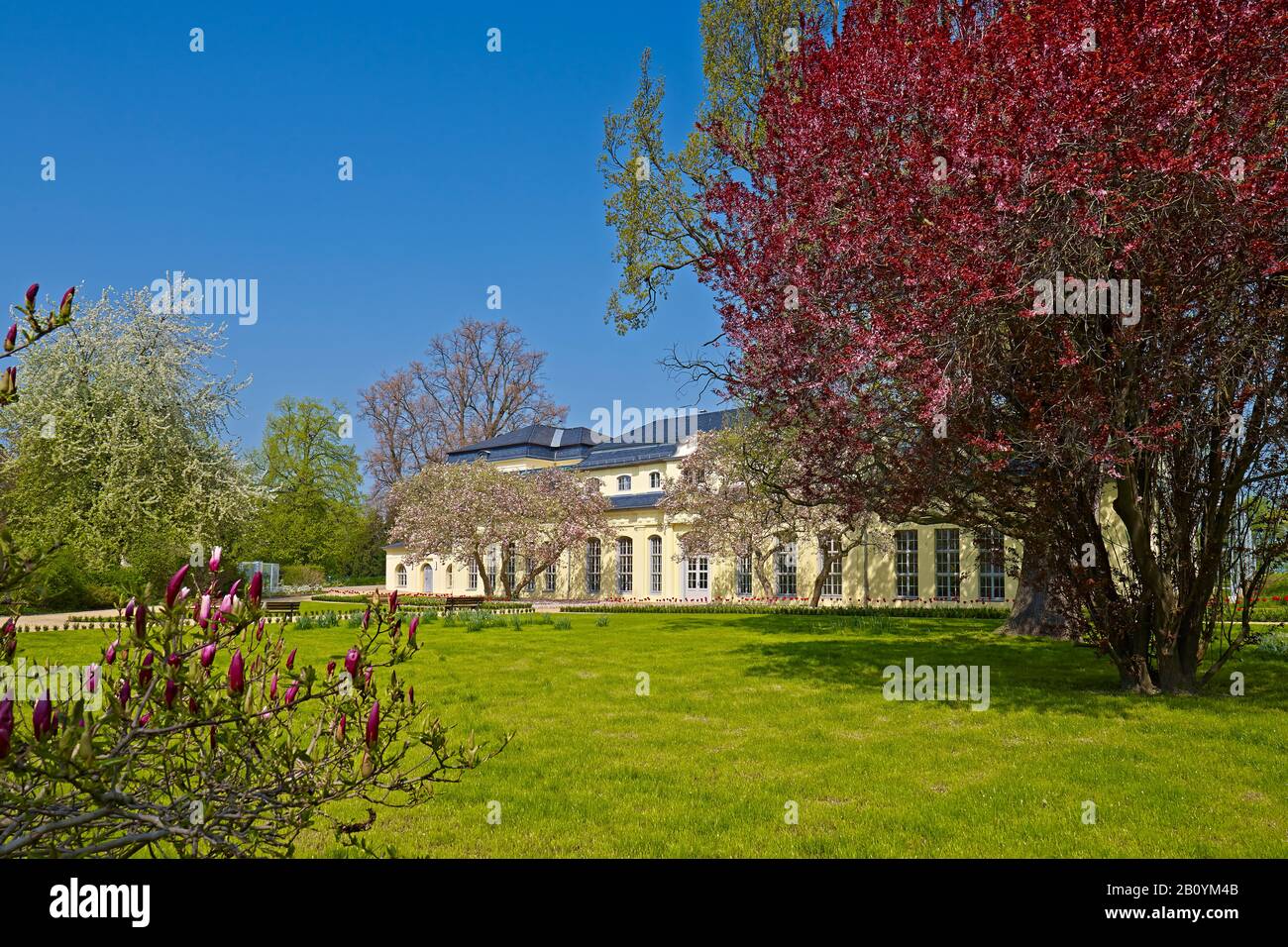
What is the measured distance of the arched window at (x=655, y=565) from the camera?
44281mm

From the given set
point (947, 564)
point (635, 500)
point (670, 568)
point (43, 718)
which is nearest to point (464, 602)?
point (670, 568)

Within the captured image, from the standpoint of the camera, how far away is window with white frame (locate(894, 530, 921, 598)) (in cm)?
3597

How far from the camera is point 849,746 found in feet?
26.4

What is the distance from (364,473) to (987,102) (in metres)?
54.4

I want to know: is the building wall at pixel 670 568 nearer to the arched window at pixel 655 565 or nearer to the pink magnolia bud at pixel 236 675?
the arched window at pixel 655 565

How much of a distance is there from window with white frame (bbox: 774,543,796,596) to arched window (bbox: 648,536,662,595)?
260 inches

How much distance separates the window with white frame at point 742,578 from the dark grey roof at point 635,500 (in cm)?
511

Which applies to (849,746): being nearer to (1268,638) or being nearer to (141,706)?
(141,706)

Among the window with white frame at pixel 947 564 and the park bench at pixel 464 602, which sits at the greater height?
the window with white frame at pixel 947 564

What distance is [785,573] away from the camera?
4047 centimetres

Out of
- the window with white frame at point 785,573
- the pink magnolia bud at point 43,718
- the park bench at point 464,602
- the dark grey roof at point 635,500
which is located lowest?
the park bench at point 464,602

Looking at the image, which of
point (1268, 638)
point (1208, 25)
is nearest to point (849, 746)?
point (1208, 25)

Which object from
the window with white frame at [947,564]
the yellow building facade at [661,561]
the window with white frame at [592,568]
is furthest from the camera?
the window with white frame at [592,568]

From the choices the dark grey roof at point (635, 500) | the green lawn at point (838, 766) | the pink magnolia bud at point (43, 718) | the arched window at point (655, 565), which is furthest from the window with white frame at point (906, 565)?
the pink magnolia bud at point (43, 718)
